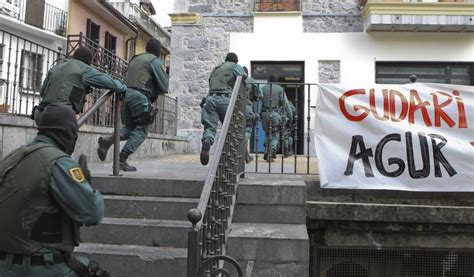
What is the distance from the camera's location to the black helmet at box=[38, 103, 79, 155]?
249 cm

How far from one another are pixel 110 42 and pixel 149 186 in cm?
2190

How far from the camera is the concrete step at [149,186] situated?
4.88m

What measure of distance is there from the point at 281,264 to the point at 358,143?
177cm

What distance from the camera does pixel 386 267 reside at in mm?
5277

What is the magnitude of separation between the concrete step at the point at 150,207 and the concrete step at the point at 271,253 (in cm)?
66

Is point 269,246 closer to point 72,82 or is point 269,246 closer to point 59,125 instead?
point 59,125

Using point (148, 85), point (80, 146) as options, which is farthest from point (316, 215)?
point (80, 146)

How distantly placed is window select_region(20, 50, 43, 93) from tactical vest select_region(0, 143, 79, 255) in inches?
174

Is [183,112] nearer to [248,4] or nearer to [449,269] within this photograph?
[248,4]

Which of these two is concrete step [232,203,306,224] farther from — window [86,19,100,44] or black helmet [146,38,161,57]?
window [86,19,100,44]

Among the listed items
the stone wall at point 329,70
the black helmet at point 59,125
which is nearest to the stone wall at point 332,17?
the stone wall at point 329,70

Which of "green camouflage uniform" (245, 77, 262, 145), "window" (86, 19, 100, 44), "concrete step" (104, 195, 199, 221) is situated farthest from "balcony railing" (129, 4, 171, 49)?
"concrete step" (104, 195, 199, 221)

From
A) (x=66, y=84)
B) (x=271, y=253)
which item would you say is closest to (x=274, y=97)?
(x=66, y=84)

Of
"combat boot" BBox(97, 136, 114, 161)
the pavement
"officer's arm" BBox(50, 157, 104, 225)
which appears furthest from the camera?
"combat boot" BBox(97, 136, 114, 161)
